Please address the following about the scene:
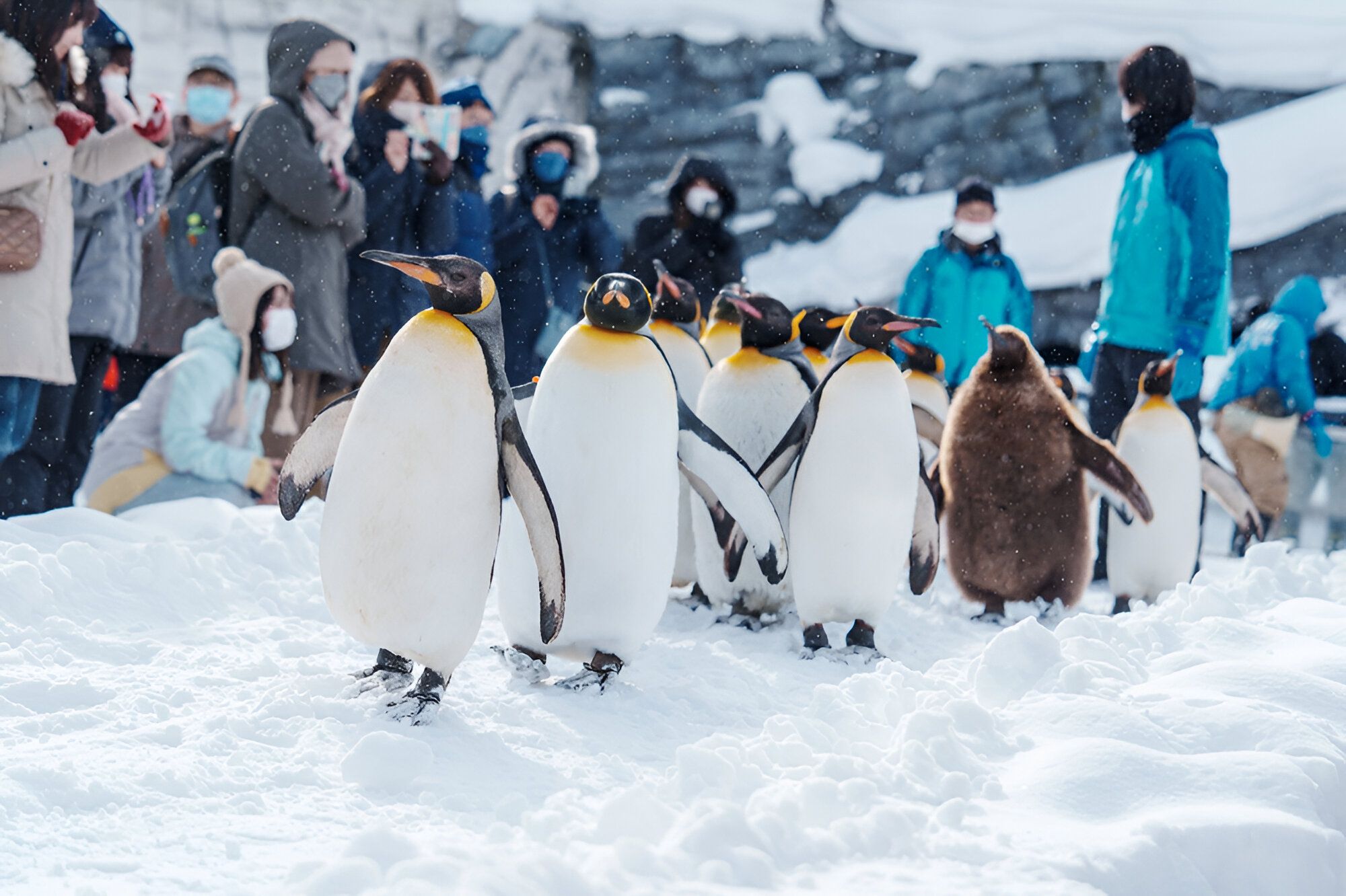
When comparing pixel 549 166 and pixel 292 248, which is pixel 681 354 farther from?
pixel 549 166

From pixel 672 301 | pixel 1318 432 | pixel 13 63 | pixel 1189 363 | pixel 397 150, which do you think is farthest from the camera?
pixel 1318 432

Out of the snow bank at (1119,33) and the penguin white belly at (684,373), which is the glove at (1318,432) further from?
the snow bank at (1119,33)

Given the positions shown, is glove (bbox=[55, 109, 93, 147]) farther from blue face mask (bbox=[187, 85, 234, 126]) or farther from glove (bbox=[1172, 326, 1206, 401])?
glove (bbox=[1172, 326, 1206, 401])

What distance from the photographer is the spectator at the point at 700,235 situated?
5164 millimetres

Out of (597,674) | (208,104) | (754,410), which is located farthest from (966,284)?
(597,674)

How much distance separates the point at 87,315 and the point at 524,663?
1928 millimetres

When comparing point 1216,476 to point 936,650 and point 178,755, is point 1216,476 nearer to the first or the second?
point 936,650

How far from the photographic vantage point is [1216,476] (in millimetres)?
4363

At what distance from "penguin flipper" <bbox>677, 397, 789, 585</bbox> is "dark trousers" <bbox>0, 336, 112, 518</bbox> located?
1.91 metres

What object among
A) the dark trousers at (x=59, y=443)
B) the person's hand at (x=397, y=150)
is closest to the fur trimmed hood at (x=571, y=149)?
the person's hand at (x=397, y=150)

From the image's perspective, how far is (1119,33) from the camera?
1198cm

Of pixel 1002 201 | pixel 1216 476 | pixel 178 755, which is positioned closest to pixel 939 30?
pixel 1002 201

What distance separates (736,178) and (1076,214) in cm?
335

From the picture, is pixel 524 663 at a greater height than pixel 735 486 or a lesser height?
lesser
